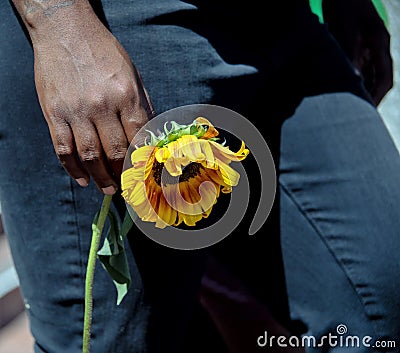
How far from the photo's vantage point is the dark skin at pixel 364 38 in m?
1.29

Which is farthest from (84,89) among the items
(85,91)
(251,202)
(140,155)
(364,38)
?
(364,38)

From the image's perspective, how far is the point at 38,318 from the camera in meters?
0.97

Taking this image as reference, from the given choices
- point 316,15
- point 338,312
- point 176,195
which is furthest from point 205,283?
point 176,195

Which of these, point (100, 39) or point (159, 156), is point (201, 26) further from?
point (159, 156)

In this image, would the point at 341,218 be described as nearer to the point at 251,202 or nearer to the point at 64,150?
the point at 251,202

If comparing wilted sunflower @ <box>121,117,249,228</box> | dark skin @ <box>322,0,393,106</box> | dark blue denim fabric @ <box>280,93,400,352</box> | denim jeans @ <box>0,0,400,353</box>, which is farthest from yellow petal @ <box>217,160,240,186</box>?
dark skin @ <box>322,0,393,106</box>

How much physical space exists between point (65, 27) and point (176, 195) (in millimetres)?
224

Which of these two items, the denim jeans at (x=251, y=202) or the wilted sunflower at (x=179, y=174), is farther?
the denim jeans at (x=251, y=202)

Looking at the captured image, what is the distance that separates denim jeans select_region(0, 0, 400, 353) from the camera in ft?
2.81

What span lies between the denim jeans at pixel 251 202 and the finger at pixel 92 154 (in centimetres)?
15

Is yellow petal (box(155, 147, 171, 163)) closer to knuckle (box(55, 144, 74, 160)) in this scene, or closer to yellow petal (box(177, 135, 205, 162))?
yellow petal (box(177, 135, 205, 162))

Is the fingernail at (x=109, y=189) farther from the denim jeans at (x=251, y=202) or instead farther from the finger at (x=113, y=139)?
the denim jeans at (x=251, y=202)

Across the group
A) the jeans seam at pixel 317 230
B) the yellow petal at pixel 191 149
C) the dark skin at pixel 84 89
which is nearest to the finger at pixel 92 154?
the dark skin at pixel 84 89

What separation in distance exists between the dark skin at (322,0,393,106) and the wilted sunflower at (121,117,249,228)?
718 mm
